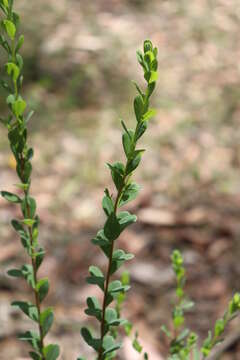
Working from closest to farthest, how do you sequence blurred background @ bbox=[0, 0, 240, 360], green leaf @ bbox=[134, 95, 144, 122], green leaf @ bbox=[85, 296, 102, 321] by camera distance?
green leaf @ bbox=[134, 95, 144, 122]
green leaf @ bbox=[85, 296, 102, 321]
blurred background @ bbox=[0, 0, 240, 360]

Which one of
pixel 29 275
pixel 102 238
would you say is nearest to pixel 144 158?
pixel 29 275

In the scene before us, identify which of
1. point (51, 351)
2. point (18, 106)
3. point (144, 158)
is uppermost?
point (144, 158)

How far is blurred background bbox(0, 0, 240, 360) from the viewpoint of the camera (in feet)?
7.07

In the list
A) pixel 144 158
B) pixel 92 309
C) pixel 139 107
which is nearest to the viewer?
pixel 139 107

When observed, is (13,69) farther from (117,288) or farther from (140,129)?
(117,288)

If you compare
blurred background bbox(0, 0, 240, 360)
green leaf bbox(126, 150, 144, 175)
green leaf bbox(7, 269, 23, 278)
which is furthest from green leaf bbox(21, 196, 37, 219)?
blurred background bbox(0, 0, 240, 360)

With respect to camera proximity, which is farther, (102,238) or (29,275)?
(29,275)

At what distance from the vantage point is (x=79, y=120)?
3.41 m

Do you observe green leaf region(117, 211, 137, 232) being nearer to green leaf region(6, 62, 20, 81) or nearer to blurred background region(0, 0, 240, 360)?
green leaf region(6, 62, 20, 81)

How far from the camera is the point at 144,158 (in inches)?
123

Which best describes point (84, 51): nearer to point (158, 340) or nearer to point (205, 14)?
point (205, 14)

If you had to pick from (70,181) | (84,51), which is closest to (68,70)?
(84,51)

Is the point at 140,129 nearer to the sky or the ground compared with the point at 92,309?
nearer to the sky

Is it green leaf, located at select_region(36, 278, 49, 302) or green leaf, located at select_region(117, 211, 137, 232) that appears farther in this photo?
green leaf, located at select_region(36, 278, 49, 302)
